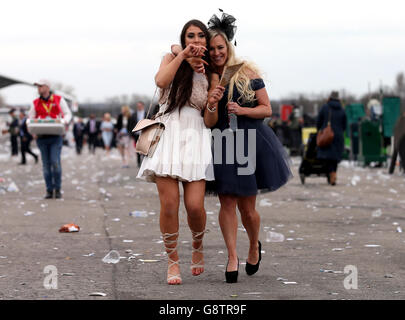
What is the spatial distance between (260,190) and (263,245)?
81.2 inches

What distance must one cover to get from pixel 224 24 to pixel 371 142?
58.0ft

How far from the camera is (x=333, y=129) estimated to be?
17.9 metres

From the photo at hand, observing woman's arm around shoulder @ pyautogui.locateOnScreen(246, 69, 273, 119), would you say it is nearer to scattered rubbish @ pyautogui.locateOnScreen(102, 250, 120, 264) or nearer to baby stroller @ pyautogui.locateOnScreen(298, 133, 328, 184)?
scattered rubbish @ pyautogui.locateOnScreen(102, 250, 120, 264)

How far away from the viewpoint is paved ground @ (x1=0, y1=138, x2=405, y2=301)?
6270mm

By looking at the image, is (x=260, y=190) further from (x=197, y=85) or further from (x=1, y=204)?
(x=1, y=204)

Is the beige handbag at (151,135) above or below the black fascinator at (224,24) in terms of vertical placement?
below

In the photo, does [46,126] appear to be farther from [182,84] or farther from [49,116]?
[182,84]

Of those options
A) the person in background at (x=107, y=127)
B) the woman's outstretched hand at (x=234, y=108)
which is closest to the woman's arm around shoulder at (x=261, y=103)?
the woman's outstretched hand at (x=234, y=108)

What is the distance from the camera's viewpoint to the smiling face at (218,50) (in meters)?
6.56

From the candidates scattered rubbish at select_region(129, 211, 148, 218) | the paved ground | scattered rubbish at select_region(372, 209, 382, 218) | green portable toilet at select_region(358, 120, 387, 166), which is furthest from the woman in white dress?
green portable toilet at select_region(358, 120, 387, 166)

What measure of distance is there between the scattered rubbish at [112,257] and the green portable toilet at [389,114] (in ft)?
55.5

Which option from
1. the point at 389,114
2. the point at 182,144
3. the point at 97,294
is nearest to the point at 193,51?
the point at 182,144

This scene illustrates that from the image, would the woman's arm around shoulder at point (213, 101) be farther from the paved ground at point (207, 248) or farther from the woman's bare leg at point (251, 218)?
the paved ground at point (207, 248)
